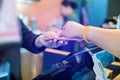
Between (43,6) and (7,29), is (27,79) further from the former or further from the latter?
(43,6)

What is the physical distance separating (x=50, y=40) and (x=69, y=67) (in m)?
0.14

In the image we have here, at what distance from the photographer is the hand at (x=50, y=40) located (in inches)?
25.7

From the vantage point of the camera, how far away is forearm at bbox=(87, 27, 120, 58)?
0.49 metres

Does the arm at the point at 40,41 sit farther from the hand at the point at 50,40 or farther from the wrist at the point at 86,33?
the wrist at the point at 86,33

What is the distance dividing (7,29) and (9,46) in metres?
0.06

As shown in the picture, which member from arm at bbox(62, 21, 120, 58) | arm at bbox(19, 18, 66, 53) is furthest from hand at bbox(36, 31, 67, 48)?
arm at bbox(62, 21, 120, 58)

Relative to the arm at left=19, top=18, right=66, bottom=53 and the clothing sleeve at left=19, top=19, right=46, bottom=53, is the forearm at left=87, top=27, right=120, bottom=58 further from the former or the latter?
the clothing sleeve at left=19, top=19, right=46, bottom=53

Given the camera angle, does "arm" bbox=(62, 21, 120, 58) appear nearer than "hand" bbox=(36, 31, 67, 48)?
Yes

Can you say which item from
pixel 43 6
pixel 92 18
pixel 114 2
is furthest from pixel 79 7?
pixel 114 2

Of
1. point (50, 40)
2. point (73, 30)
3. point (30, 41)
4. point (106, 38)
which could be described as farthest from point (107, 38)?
point (30, 41)

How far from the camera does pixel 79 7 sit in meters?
3.22

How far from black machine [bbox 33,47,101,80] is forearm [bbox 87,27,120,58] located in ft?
0.27

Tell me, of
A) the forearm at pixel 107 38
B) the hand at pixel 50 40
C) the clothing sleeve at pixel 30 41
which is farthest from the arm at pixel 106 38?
the clothing sleeve at pixel 30 41

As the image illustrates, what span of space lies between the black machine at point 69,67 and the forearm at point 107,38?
0.27 ft
